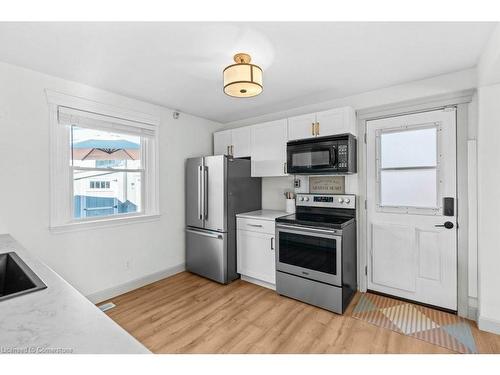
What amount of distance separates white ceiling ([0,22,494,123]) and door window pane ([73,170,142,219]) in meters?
0.99

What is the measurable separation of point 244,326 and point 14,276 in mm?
1728

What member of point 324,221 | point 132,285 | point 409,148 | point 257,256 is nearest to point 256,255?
point 257,256

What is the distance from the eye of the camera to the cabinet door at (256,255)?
302 cm

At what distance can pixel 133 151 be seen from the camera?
3146 mm

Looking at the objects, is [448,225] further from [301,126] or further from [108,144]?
[108,144]

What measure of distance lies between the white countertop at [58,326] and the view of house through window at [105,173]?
6.47 ft

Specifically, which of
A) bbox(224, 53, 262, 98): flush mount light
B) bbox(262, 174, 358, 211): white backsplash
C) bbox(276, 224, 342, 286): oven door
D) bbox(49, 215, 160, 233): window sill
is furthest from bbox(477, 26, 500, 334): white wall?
bbox(49, 215, 160, 233): window sill

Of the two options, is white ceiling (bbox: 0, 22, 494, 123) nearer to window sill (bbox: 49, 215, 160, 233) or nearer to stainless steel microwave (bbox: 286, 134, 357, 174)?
stainless steel microwave (bbox: 286, 134, 357, 174)

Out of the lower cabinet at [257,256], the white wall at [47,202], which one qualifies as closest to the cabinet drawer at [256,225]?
the lower cabinet at [257,256]

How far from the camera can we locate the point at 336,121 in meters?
2.82

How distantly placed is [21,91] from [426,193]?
4030 millimetres

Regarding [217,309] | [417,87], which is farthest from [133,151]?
[417,87]
